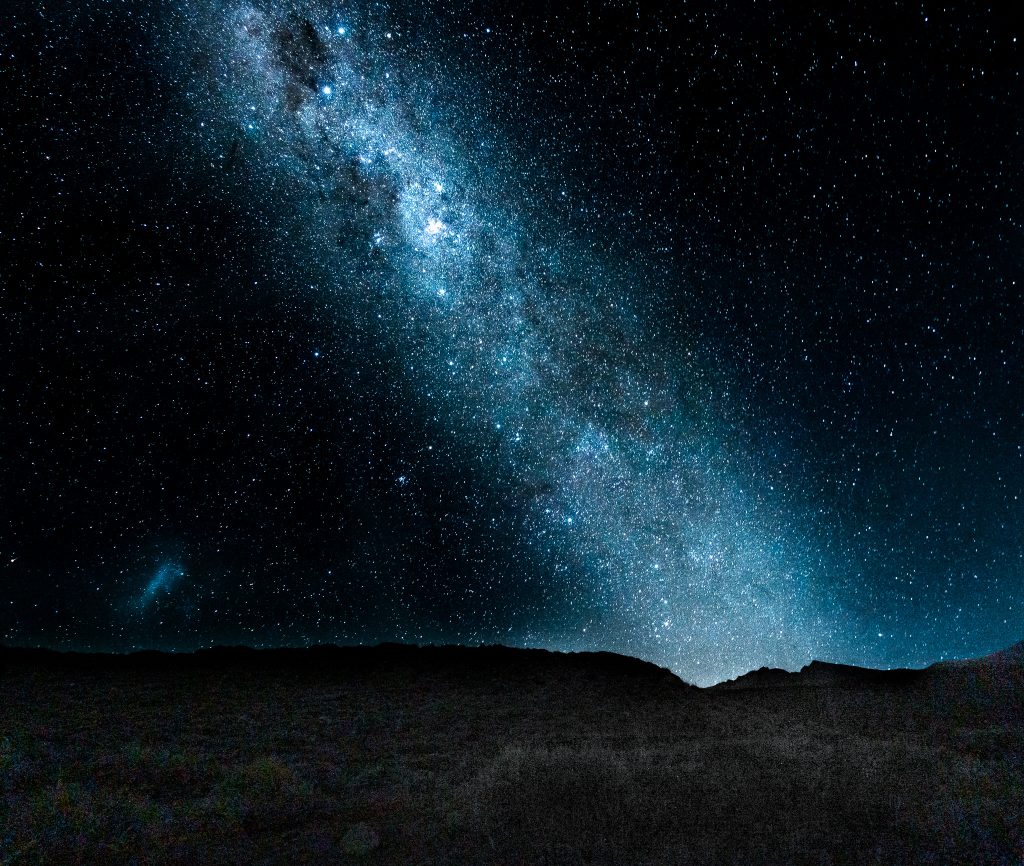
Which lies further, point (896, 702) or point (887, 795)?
point (896, 702)

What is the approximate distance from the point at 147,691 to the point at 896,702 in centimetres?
1495

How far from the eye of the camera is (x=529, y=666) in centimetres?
1527

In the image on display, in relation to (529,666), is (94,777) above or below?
below

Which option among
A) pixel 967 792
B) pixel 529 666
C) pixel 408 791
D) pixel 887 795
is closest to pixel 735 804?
pixel 887 795

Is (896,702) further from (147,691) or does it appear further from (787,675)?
(147,691)

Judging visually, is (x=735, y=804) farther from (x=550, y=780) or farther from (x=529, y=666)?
(x=529, y=666)

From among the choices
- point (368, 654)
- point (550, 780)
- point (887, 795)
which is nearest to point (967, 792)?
point (887, 795)

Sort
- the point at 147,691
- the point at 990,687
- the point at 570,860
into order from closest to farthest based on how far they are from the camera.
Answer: the point at 570,860, the point at 147,691, the point at 990,687

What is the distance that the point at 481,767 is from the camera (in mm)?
7504

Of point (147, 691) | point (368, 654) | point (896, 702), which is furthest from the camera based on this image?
point (368, 654)

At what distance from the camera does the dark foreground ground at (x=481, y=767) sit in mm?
5070

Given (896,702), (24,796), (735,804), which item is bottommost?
(24,796)

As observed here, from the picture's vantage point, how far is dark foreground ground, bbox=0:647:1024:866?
507 cm

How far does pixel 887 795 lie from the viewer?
6.52m
